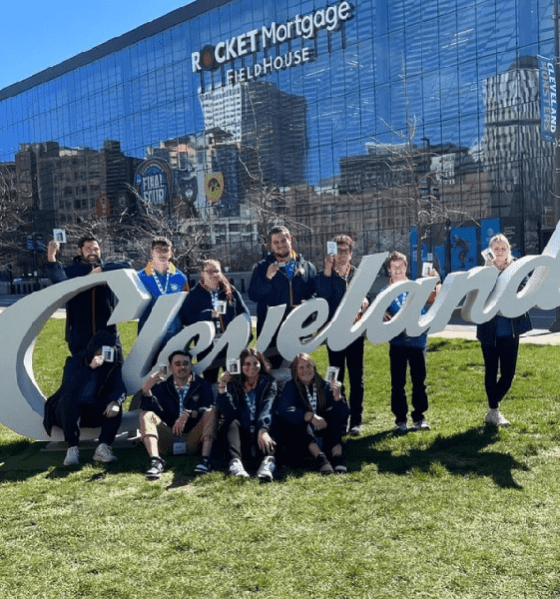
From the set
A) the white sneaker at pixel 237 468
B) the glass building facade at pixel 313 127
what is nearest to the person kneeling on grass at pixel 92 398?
the white sneaker at pixel 237 468

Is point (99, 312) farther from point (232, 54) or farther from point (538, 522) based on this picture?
point (232, 54)

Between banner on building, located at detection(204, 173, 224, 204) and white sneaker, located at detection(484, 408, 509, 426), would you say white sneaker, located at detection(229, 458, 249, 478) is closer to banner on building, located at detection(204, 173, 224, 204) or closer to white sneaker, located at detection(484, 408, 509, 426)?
white sneaker, located at detection(484, 408, 509, 426)

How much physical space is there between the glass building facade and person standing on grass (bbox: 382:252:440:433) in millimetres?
13732

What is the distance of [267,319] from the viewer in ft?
21.7

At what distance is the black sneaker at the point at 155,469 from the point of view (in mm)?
5852

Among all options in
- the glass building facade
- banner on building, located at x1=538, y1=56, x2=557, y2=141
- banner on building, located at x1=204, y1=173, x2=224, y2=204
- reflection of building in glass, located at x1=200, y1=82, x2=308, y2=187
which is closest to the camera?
banner on building, located at x1=538, y1=56, x2=557, y2=141

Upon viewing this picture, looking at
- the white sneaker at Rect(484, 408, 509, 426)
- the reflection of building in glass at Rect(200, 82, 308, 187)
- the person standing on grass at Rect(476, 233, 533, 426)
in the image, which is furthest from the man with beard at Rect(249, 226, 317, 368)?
the reflection of building in glass at Rect(200, 82, 308, 187)

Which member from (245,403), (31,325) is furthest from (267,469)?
(31,325)

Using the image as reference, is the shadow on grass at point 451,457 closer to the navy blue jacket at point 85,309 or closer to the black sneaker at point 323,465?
the black sneaker at point 323,465

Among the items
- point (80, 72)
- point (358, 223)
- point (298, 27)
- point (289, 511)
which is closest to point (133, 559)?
point (289, 511)

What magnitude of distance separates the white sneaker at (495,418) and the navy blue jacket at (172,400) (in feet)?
10.5

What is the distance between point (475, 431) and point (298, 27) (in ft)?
122

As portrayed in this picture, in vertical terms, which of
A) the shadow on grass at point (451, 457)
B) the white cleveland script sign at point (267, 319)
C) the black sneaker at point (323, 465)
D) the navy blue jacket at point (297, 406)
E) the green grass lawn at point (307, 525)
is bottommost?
the shadow on grass at point (451, 457)

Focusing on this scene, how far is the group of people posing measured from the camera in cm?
607
